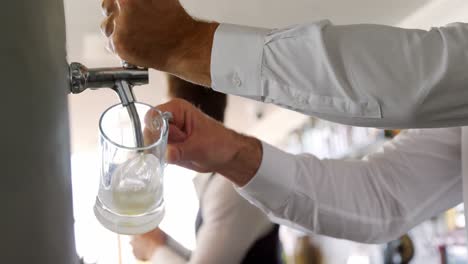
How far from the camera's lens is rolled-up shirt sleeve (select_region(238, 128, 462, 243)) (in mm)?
890

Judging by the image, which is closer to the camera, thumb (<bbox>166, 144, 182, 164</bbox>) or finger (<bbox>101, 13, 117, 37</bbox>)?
finger (<bbox>101, 13, 117, 37</bbox>)

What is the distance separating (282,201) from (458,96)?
40 centimetres

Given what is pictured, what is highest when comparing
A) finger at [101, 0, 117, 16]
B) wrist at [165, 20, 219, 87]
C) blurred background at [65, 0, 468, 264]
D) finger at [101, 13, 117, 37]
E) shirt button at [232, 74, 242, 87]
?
finger at [101, 0, 117, 16]

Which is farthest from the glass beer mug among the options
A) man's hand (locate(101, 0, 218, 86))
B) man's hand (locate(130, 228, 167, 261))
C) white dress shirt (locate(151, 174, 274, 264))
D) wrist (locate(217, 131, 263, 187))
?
man's hand (locate(130, 228, 167, 261))

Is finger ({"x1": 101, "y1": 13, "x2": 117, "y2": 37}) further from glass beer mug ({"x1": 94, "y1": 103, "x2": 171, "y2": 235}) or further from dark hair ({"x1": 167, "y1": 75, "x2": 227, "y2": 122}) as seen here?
dark hair ({"x1": 167, "y1": 75, "x2": 227, "y2": 122})

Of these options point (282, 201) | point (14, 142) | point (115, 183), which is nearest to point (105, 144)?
point (115, 183)

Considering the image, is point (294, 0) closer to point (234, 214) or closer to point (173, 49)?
point (234, 214)

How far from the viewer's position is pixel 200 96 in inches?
56.1

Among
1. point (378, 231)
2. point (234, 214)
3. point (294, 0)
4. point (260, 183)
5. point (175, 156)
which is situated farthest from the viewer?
point (294, 0)

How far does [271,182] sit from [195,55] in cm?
35

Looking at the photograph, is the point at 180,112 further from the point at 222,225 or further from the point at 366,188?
the point at 222,225

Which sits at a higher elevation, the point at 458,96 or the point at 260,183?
the point at 458,96

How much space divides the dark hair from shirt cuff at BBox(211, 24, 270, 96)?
0.84m

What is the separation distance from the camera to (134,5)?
511mm
